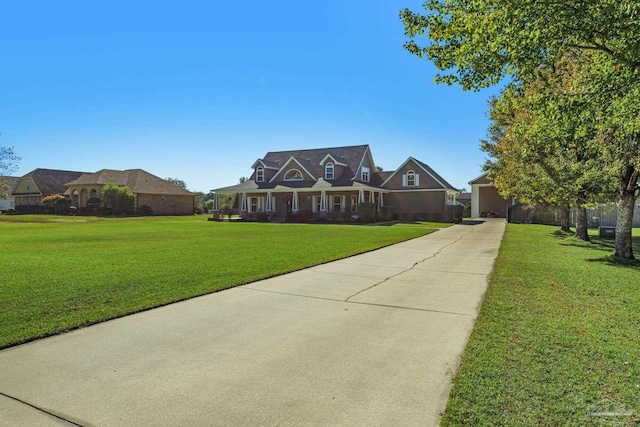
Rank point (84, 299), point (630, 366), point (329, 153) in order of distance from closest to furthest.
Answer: point (630, 366) → point (84, 299) → point (329, 153)

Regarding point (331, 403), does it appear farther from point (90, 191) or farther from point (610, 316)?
point (90, 191)

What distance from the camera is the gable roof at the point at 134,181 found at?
49.8 m

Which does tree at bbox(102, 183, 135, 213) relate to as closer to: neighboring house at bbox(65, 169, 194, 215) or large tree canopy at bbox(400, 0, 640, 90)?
neighboring house at bbox(65, 169, 194, 215)

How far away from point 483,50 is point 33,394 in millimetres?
7417

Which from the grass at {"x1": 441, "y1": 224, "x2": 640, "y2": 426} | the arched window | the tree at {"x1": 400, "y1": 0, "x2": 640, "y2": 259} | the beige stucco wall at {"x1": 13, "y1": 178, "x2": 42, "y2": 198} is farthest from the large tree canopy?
the beige stucco wall at {"x1": 13, "y1": 178, "x2": 42, "y2": 198}

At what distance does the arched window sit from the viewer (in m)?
38.2

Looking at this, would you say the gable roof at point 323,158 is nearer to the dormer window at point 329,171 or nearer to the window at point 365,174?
the dormer window at point 329,171

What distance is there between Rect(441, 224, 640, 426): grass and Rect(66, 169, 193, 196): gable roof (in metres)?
49.8

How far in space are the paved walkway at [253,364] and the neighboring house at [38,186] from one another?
61.1 metres

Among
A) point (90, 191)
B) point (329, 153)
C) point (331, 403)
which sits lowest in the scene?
point (331, 403)

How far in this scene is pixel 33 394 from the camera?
3340mm

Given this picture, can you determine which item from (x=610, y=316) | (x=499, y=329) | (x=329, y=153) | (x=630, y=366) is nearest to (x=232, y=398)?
(x=499, y=329)

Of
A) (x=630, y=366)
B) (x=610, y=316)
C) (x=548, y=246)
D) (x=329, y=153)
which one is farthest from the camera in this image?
(x=329, y=153)

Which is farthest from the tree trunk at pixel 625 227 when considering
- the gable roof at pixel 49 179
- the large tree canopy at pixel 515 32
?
the gable roof at pixel 49 179
